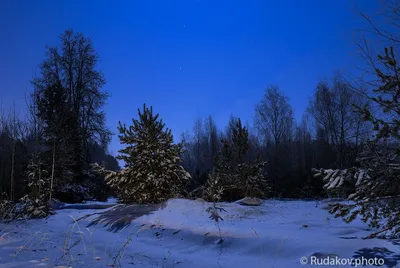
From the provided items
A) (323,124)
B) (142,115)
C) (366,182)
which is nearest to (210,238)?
(366,182)

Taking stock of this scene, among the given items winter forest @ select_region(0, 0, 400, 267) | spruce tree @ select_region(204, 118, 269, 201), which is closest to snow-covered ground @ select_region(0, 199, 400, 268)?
winter forest @ select_region(0, 0, 400, 267)

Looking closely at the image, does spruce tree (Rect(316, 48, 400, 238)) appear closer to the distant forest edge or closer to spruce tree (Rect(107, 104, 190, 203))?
the distant forest edge

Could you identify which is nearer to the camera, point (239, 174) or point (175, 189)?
point (175, 189)

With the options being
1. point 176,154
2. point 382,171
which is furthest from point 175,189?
point 382,171

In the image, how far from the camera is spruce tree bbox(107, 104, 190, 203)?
963cm

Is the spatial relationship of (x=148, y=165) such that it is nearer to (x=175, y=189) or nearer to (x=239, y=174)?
(x=175, y=189)

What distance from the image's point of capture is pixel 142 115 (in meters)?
10.3

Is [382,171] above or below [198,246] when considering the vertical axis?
above

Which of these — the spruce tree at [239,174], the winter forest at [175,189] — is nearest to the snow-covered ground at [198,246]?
the winter forest at [175,189]

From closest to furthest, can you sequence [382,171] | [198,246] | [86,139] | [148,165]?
[382,171], [198,246], [148,165], [86,139]

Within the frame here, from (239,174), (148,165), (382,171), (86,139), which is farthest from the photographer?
(86,139)

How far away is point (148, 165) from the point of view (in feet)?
31.6

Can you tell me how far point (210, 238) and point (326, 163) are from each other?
2154cm

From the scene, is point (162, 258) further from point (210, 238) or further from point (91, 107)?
point (91, 107)
